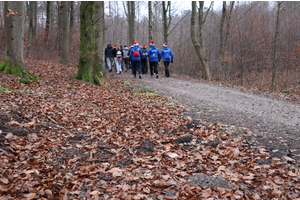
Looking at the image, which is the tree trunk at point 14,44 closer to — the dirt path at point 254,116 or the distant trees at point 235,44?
the dirt path at point 254,116

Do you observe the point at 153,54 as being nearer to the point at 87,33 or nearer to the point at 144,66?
the point at 144,66

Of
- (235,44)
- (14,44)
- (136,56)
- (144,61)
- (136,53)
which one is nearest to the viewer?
(14,44)

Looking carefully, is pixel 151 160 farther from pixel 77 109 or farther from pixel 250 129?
pixel 77 109

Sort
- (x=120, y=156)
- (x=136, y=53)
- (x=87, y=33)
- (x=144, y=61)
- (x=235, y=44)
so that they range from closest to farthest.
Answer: (x=120, y=156) < (x=87, y=33) < (x=136, y=53) < (x=144, y=61) < (x=235, y=44)

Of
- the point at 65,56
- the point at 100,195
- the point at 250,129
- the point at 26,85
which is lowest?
the point at 100,195

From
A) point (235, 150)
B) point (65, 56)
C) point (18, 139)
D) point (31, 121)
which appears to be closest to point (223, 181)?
point (235, 150)

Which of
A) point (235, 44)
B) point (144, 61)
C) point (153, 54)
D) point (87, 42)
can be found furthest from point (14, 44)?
point (235, 44)

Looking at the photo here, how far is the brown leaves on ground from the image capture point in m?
3.30

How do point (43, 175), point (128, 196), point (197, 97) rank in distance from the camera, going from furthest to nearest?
point (197, 97), point (43, 175), point (128, 196)

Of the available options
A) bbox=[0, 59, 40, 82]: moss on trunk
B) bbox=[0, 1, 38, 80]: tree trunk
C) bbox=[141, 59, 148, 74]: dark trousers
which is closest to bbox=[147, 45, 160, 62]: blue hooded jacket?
bbox=[141, 59, 148, 74]: dark trousers

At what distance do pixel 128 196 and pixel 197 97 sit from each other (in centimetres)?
659

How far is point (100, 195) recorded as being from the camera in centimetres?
324

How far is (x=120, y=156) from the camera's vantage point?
448 cm

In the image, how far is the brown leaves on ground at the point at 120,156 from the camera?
3297 mm
